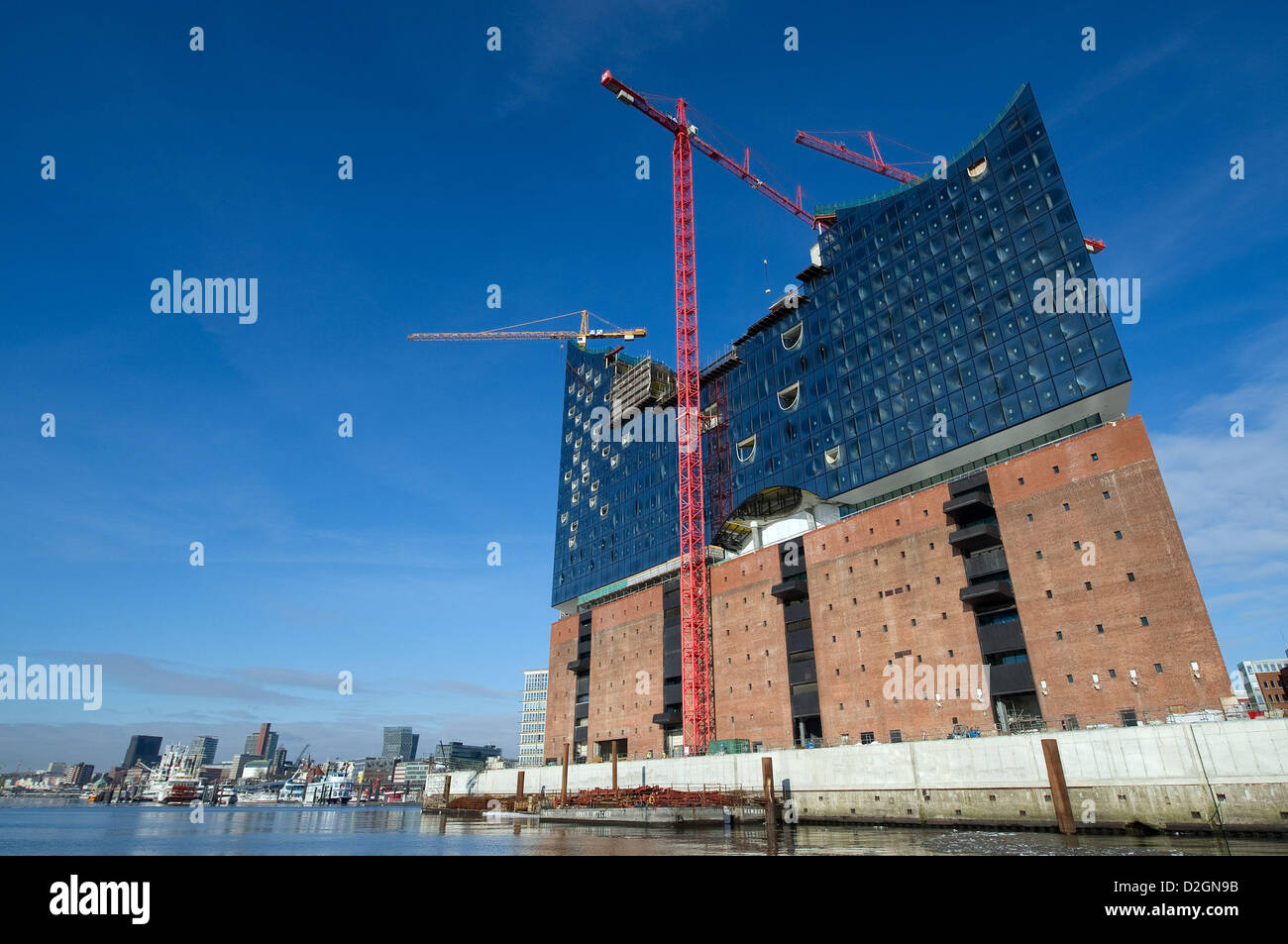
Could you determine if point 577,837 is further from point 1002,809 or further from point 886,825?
point 1002,809

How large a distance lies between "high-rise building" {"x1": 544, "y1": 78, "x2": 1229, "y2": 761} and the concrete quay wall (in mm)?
4997

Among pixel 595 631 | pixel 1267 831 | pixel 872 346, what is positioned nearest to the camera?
pixel 1267 831

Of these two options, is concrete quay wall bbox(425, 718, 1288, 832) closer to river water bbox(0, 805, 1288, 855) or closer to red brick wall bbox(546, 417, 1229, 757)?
river water bbox(0, 805, 1288, 855)

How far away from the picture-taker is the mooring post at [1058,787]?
4644 cm

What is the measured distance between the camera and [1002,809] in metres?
50.9

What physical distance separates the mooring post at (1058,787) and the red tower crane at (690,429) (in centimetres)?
4292

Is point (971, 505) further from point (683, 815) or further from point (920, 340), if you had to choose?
point (683, 815)

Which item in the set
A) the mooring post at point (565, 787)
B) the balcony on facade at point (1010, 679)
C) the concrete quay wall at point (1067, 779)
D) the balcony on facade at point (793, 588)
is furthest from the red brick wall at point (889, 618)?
the mooring post at point (565, 787)

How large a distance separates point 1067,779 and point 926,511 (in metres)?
26.6

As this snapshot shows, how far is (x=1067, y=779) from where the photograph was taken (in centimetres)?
4834

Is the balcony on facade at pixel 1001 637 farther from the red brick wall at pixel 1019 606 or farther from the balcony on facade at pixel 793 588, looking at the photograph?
the balcony on facade at pixel 793 588

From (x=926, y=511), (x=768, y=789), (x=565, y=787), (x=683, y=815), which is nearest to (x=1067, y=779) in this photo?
(x=768, y=789)
